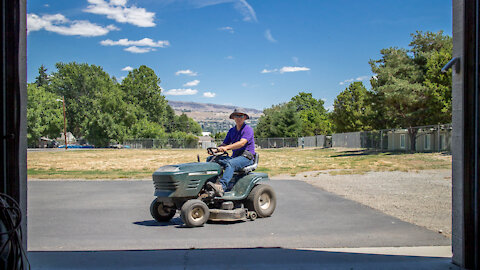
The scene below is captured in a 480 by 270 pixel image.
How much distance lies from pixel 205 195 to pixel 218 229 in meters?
0.73

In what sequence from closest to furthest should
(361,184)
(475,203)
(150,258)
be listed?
(475,203) → (150,258) → (361,184)

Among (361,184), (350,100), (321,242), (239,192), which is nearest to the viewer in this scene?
(321,242)

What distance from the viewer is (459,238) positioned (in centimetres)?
497

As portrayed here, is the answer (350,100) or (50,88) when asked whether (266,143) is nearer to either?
(350,100)

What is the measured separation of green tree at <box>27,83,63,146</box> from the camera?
72375mm

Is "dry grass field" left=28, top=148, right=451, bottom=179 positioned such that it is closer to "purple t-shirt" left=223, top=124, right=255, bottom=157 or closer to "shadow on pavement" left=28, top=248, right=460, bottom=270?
"purple t-shirt" left=223, top=124, right=255, bottom=157

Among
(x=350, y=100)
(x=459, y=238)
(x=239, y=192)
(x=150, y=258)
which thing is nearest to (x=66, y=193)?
(x=239, y=192)

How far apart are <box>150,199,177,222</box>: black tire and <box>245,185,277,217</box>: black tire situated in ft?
5.10

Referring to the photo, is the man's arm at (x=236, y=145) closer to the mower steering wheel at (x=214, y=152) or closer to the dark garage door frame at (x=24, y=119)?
the mower steering wheel at (x=214, y=152)

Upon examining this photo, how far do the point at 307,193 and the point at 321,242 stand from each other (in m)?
6.48

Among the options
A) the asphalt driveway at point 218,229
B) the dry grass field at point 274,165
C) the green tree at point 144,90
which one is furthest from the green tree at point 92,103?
the asphalt driveway at point 218,229

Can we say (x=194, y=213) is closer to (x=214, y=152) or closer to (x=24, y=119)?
(x=214, y=152)

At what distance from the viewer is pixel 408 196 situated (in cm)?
1227

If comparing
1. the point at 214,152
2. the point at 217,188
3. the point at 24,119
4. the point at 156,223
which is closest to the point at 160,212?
the point at 156,223
